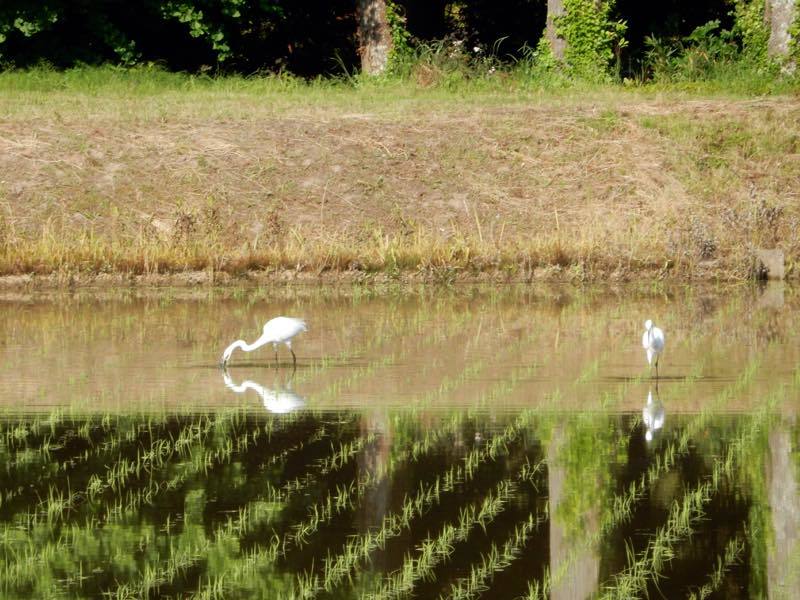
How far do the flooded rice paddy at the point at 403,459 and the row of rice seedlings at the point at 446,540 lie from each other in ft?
0.08

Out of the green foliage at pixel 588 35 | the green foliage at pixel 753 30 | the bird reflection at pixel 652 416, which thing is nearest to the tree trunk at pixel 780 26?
the green foliage at pixel 753 30

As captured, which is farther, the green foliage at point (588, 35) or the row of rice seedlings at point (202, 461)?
the green foliage at point (588, 35)

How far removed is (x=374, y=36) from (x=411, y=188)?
9333mm

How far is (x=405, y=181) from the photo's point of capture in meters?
29.2

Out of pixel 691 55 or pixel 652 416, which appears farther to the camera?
pixel 691 55

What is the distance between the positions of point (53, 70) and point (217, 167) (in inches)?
362

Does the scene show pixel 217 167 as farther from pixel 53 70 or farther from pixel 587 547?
pixel 587 547

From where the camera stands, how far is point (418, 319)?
2006 centimetres

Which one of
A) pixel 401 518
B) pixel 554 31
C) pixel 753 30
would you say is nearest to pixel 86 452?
pixel 401 518

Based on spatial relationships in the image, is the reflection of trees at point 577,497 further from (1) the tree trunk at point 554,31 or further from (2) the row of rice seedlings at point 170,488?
(1) the tree trunk at point 554,31

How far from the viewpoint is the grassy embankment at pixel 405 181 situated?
2464 cm

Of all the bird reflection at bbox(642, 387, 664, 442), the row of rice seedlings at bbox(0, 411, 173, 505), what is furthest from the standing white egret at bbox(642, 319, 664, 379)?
the row of rice seedlings at bbox(0, 411, 173, 505)

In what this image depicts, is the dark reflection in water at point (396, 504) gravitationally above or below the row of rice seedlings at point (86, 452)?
above

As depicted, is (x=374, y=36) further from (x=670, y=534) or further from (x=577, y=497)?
(x=670, y=534)
